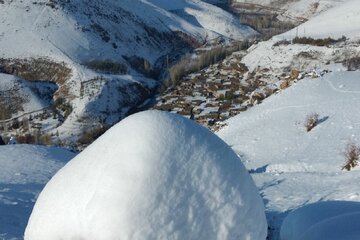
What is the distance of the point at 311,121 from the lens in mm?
21141

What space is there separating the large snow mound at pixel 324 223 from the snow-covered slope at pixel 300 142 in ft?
1.73

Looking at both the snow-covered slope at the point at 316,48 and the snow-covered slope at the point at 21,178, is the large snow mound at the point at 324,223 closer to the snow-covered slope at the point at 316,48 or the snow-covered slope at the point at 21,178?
the snow-covered slope at the point at 21,178

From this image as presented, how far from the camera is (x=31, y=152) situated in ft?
53.9

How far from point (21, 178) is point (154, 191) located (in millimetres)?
8864

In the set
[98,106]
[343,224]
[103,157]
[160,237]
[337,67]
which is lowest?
[98,106]

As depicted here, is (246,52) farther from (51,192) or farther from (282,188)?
(51,192)

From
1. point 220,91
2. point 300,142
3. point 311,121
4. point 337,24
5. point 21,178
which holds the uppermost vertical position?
point 337,24

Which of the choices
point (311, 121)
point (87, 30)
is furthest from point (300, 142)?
point (87, 30)

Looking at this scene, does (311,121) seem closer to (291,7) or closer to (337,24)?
(337,24)

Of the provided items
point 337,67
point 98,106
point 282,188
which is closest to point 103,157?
point 282,188

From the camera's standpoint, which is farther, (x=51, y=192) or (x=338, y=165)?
(x=338, y=165)

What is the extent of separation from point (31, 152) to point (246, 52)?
42.2m

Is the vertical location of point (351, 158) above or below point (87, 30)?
below

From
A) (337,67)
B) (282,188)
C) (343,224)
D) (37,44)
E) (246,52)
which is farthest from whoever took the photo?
(37,44)
